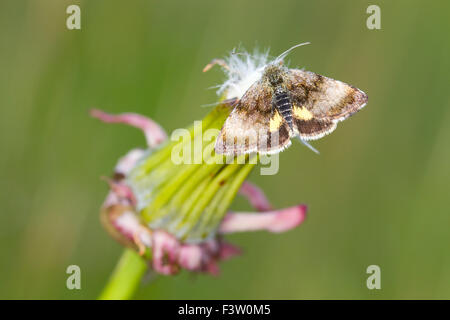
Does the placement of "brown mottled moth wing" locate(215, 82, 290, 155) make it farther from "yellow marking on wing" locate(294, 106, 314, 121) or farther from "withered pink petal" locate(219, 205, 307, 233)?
"withered pink petal" locate(219, 205, 307, 233)

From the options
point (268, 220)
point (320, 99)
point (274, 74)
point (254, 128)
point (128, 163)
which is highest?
point (274, 74)

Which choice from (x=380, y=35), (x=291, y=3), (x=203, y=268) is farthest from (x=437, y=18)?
(x=203, y=268)

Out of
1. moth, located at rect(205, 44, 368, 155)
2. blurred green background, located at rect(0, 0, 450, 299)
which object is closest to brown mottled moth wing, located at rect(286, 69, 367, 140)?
moth, located at rect(205, 44, 368, 155)

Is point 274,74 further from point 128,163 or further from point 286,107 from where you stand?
point 128,163

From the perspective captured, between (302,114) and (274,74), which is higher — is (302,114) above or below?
below

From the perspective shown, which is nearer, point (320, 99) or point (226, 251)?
point (320, 99)

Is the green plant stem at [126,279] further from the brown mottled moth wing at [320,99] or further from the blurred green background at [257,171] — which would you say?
the blurred green background at [257,171]

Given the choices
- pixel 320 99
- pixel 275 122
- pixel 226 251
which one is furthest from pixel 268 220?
pixel 320 99
